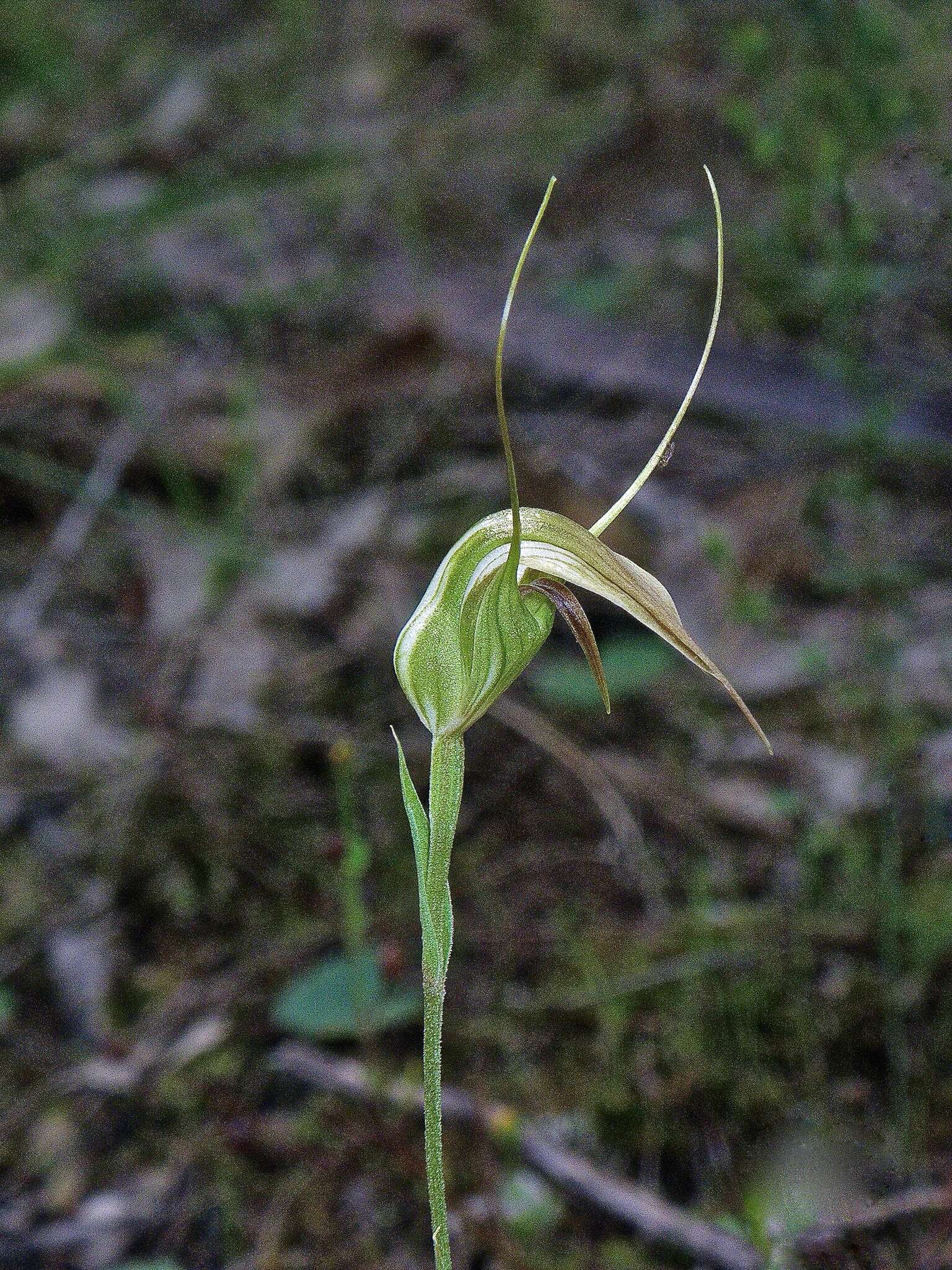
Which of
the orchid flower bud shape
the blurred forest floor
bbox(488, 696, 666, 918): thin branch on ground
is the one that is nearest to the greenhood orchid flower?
the orchid flower bud shape

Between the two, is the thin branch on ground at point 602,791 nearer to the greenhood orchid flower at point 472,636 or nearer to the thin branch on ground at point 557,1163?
the thin branch on ground at point 557,1163

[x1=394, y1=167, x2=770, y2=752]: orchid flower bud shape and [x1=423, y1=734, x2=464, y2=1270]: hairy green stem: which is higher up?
[x1=394, y1=167, x2=770, y2=752]: orchid flower bud shape

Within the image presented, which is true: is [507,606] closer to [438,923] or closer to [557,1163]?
[438,923]

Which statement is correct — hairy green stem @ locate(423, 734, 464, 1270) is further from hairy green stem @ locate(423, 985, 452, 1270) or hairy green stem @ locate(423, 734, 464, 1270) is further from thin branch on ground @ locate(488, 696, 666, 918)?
thin branch on ground @ locate(488, 696, 666, 918)

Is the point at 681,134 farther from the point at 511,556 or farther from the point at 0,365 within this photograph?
the point at 511,556

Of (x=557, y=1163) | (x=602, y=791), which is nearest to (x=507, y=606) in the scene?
(x=557, y=1163)

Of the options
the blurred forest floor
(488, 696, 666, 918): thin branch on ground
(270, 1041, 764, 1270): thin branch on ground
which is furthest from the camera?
(488, 696, 666, 918): thin branch on ground

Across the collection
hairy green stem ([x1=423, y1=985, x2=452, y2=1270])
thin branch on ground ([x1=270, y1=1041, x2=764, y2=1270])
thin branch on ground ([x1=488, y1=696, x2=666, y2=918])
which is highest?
thin branch on ground ([x1=488, y1=696, x2=666, y2=918])

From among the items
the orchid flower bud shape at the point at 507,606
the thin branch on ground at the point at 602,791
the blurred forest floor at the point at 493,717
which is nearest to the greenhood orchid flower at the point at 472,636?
the orchid flower bud shape at the point at 507,606
